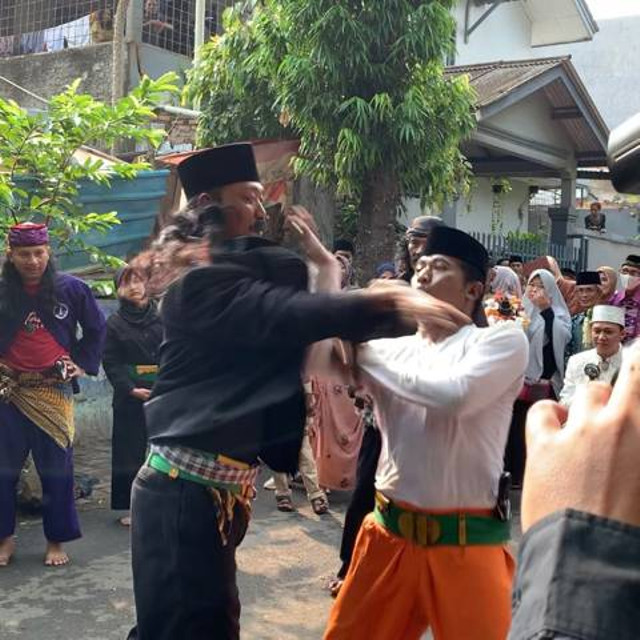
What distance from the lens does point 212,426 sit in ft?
7.91

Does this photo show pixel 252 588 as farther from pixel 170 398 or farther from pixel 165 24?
pixel 165 24

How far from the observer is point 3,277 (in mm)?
5156

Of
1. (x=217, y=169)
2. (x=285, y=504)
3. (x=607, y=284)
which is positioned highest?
(x=217, y=169)

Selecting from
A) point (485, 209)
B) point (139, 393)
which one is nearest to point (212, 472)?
point (139, 393)

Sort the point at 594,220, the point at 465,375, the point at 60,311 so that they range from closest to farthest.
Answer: the point at 465,375, the point at 60,311, the point at 594,220

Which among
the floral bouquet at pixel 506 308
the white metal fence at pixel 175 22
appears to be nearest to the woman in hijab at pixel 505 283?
the floral bouquet at pixel 506 308

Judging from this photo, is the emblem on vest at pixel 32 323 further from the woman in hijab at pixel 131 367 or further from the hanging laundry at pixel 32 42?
the hanging laundry at pixel 32 42

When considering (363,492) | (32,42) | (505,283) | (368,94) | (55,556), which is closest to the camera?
(363,492)

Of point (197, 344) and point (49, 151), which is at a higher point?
point (49, 151)

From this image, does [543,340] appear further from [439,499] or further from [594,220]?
[594,220]

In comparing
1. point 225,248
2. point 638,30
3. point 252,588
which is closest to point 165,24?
point 252,588

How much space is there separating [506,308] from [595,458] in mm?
5783

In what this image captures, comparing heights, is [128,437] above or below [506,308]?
below

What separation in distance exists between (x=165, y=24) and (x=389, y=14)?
6950 mm
